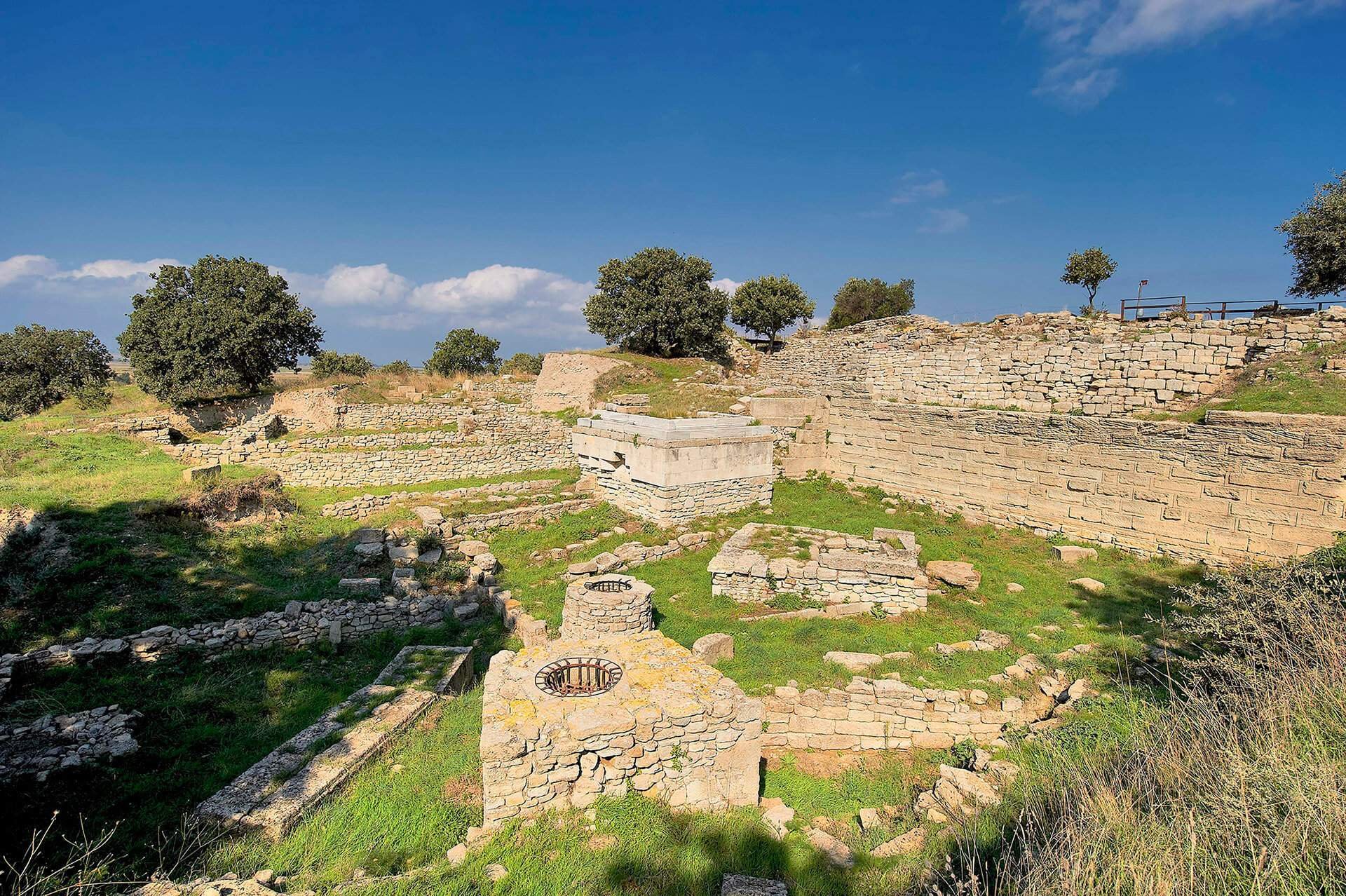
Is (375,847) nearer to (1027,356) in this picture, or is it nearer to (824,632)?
(824,632)

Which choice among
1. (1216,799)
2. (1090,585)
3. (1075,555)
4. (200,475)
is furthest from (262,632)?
(1075,555)

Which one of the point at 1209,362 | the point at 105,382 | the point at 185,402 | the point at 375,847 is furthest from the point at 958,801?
the point at 105,382

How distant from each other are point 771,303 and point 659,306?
8.76 metres

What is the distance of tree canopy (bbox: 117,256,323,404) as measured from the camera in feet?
69.5

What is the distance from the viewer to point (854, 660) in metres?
7.15

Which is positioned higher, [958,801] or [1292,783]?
[1292,783]

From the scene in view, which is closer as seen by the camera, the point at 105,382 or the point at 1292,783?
the point at 1292,783

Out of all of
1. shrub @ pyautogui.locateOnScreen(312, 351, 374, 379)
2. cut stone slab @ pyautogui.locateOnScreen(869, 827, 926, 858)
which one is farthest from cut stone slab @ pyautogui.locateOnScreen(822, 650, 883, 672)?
shrub @ pyautogui.locateOnScreen(312, 351, 374, 379)


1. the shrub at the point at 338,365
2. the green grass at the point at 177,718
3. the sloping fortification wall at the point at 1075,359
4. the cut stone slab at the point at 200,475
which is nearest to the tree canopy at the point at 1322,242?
the sloping fortification wall at the point at 1075,359

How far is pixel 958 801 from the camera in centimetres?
487

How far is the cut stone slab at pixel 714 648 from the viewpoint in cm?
730

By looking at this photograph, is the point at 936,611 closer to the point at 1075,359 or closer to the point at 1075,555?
the point at 1075,555

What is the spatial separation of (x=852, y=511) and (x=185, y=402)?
24730mm

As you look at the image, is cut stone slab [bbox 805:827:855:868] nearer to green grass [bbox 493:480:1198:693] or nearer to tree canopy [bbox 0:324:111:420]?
green grass [bbox 493:480:1198:693]
